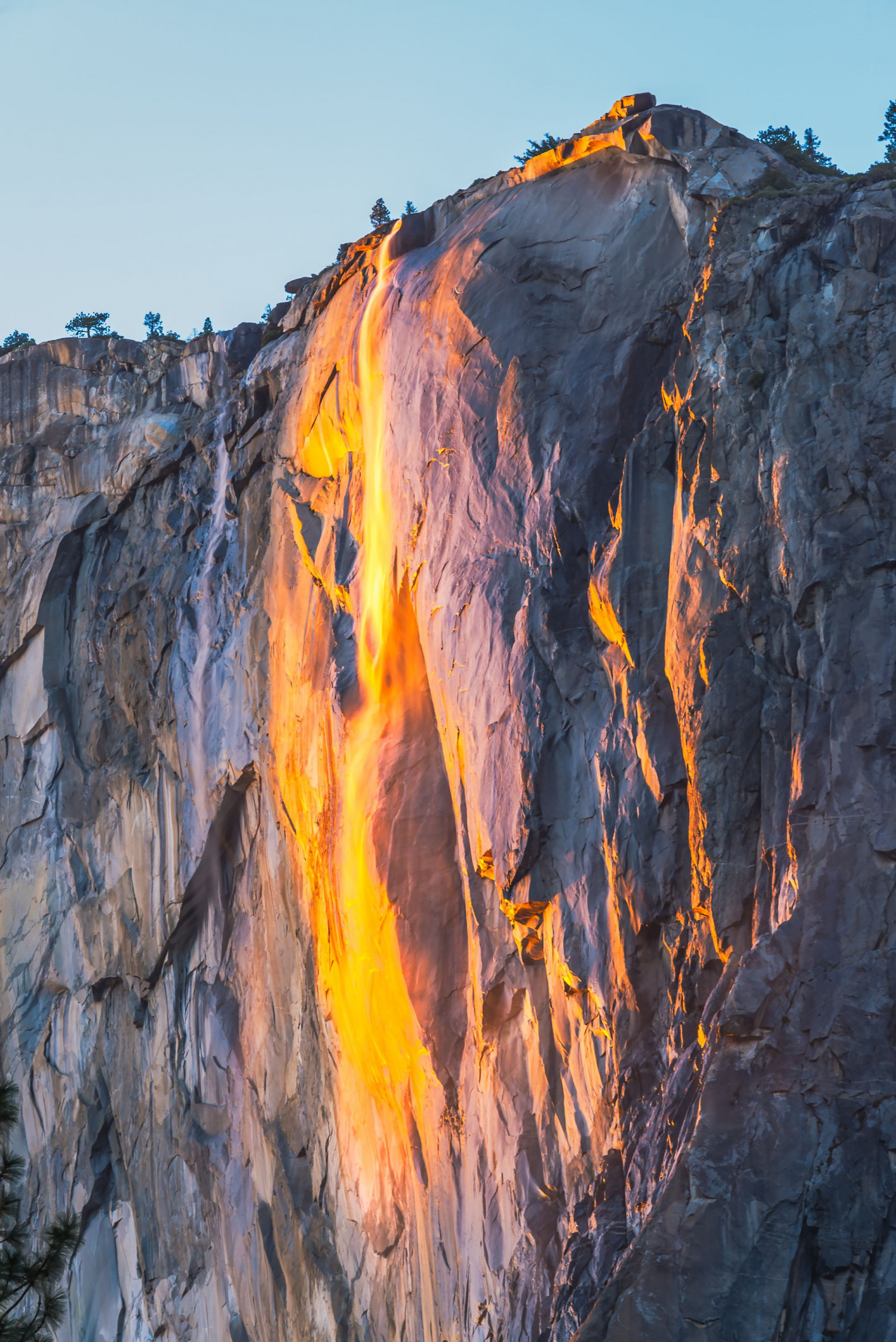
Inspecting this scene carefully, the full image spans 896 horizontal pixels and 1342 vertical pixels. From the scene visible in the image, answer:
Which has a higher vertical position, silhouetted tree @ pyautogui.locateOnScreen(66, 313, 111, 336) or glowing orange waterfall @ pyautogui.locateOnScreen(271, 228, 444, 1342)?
silhouetted tree @ pyautogui.locateOnScreen(66, 313, 111, 336)

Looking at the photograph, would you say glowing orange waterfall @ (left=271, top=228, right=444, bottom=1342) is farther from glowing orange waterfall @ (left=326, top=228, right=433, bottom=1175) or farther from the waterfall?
the waterfall

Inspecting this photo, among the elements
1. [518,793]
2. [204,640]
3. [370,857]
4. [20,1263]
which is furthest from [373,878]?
[204,640]

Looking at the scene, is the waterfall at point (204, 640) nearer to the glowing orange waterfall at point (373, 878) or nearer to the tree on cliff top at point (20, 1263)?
the glowing orange waterfall at point (373, 878)

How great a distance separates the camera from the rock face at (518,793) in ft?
45.3

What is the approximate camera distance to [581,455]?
1884 centimetres

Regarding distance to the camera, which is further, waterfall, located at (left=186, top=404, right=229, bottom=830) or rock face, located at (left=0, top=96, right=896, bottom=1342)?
waterfall, located at (left=186, top=404, right=229, bottom=830)

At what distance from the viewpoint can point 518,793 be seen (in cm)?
1867

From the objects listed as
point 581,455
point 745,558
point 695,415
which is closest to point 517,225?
point 581,455

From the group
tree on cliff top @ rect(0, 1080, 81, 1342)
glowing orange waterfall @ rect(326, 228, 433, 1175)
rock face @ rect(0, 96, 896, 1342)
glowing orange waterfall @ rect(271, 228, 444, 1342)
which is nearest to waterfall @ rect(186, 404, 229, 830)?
rock face @ rect(0, 96, 896, 1342)

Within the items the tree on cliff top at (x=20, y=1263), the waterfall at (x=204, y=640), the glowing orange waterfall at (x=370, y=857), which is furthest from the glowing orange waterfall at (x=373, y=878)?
the tree on cliff top at (x=20, y=1263)

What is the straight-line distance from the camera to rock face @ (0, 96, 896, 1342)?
45.3 ft

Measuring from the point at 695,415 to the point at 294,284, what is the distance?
56.0 ft

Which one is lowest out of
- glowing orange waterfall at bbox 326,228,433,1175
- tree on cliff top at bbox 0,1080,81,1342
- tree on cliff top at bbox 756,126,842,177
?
tree on cliff top at bbox 0,1080,81,1342

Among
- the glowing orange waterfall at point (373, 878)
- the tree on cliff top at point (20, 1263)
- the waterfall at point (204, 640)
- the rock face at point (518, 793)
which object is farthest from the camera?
the waterfall at point (204, 640)
